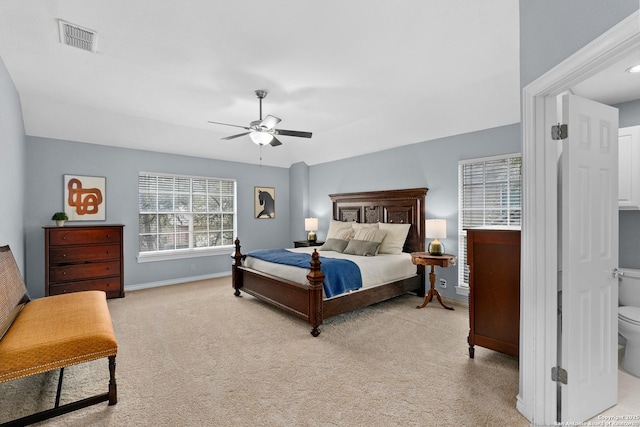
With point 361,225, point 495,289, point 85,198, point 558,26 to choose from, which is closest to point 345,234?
point 361,225

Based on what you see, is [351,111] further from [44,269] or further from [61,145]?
[44,269]

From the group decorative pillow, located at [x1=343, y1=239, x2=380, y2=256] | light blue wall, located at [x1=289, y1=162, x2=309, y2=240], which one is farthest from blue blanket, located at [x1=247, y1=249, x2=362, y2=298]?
light blue wall, located at [x1=289, y1=162, x2=309, y2=240]

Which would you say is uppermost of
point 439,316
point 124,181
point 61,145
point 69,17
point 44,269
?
point 69,17

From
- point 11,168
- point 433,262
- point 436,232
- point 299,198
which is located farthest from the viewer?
point 299,198

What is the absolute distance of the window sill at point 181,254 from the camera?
5.46m

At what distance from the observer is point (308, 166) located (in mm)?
7199

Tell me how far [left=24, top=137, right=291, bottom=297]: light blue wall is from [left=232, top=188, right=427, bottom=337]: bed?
1.60 m

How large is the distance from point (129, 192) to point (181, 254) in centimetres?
142

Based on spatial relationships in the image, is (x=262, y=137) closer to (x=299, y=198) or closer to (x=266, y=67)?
(x=266, y=67)

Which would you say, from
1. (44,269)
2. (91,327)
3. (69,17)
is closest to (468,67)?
(69,17)

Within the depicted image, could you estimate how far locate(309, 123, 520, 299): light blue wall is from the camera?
4.20 meters

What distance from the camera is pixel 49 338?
193 centimetres

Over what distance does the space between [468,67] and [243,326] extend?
3709 millimetres

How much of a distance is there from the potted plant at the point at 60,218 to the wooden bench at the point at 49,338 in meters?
2.04
